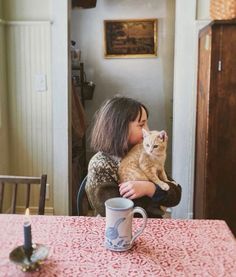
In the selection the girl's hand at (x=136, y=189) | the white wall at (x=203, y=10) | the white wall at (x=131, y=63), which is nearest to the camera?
the girl's hand at (x=136, y=189)

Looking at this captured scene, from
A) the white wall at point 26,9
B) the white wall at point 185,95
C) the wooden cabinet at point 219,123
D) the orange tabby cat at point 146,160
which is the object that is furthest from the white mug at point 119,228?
the white wall at point 26,9

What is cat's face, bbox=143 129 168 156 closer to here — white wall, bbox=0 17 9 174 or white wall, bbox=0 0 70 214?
white wall, bbox=0 0 70 214

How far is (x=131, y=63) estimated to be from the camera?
445cm

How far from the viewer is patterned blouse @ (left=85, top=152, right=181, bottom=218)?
1.33 meters

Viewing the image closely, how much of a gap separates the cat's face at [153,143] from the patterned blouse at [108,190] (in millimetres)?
119

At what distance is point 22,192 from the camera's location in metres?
3.21

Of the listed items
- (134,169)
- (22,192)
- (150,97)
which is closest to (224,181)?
(134,169)

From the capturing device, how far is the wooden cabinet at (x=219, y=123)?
2.28 m

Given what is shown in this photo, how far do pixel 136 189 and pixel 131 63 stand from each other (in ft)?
10.8

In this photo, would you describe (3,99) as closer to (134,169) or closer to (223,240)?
(134,169)

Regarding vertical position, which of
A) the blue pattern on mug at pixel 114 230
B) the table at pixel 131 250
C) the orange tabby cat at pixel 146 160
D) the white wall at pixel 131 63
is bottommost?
the table at pixel 131 250

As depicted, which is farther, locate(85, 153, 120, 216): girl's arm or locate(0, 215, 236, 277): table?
locate(85, 153, 120, 216): girl's arm

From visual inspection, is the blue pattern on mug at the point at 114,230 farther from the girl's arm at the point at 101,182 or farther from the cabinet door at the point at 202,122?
the cabinet door at the point at 202,122

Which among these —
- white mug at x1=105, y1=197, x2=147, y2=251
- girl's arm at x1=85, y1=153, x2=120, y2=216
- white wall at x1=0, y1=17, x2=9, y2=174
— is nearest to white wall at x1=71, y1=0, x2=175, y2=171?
white wall at x1=0, y1=17, x2=9, y2=174
